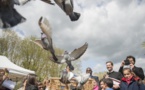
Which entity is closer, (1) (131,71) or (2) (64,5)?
(2) (64,5)

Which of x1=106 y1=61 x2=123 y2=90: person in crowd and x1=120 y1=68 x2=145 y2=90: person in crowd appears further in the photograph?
x1=106 y1=61 x2=123 y2=90: person in crowd

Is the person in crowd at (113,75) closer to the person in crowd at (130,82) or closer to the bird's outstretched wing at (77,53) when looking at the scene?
the person in crowd at (130,82)

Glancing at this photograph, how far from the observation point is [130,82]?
15.0 ft

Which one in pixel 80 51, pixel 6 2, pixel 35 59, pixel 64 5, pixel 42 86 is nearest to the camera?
pixel 6 2

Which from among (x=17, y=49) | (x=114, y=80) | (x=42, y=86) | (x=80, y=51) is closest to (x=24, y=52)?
(x=17, y=49)

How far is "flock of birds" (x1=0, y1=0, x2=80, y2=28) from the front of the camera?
1.51 meters

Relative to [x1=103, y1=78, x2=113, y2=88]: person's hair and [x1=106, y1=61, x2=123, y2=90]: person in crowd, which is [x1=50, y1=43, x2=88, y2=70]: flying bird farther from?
[x1=106, y1=61, x2=123, y2=90]: person in crowd

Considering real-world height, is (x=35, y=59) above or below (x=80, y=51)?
above

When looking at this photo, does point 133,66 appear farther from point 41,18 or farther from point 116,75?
point 41,18

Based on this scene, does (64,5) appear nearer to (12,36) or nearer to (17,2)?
(17,2)

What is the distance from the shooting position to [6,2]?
1.49m

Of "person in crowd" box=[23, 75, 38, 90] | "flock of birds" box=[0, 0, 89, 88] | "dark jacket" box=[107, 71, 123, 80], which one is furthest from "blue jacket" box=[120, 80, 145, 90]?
"flock of birds" box=[0, 0, 89, 88]

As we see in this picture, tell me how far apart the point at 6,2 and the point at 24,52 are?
33339mm

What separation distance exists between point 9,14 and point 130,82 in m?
3.41
